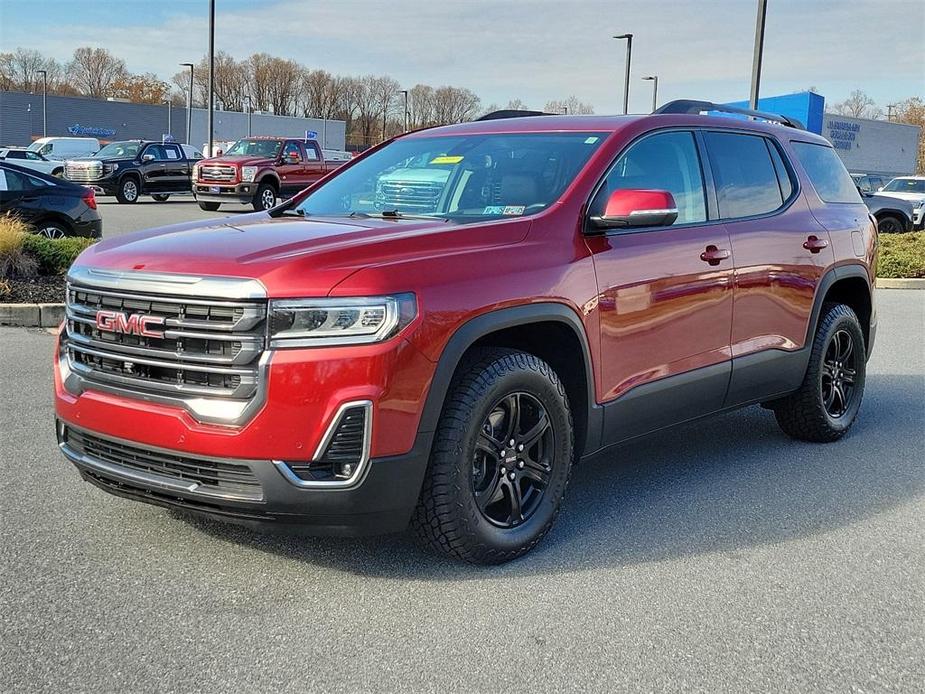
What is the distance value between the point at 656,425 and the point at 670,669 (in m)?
1.67

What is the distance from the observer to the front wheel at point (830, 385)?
5645 mm

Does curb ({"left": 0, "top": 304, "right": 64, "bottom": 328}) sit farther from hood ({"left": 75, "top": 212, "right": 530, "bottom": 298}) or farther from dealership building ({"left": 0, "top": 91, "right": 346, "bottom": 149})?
dealership building ({"left": 0, "top": 91, "right": 346, "bottom": 149})

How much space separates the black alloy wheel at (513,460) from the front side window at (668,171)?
1.13m

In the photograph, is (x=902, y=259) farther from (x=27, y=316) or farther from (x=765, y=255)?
(x=27, y=316)

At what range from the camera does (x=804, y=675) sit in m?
3.00

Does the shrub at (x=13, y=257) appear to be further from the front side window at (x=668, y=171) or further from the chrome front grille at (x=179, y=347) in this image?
the front side window at (x=668, y=171)

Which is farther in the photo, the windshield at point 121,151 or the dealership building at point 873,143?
the dealership building at point 873,143

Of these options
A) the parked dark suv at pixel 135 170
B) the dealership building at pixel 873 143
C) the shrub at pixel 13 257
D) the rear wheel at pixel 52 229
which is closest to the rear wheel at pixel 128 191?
the parked dark suv at pixel 135 170

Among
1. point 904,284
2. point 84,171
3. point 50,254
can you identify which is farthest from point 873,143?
point 50,254

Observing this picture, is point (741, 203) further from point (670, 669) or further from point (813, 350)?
point (670, 669)

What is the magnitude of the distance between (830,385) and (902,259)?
463 inches

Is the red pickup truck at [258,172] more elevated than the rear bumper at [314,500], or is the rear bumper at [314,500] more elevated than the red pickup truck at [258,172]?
the red pickup truck at [258,172]

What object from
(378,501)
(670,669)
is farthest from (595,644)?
(378,501)

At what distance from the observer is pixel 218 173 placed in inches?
1012
